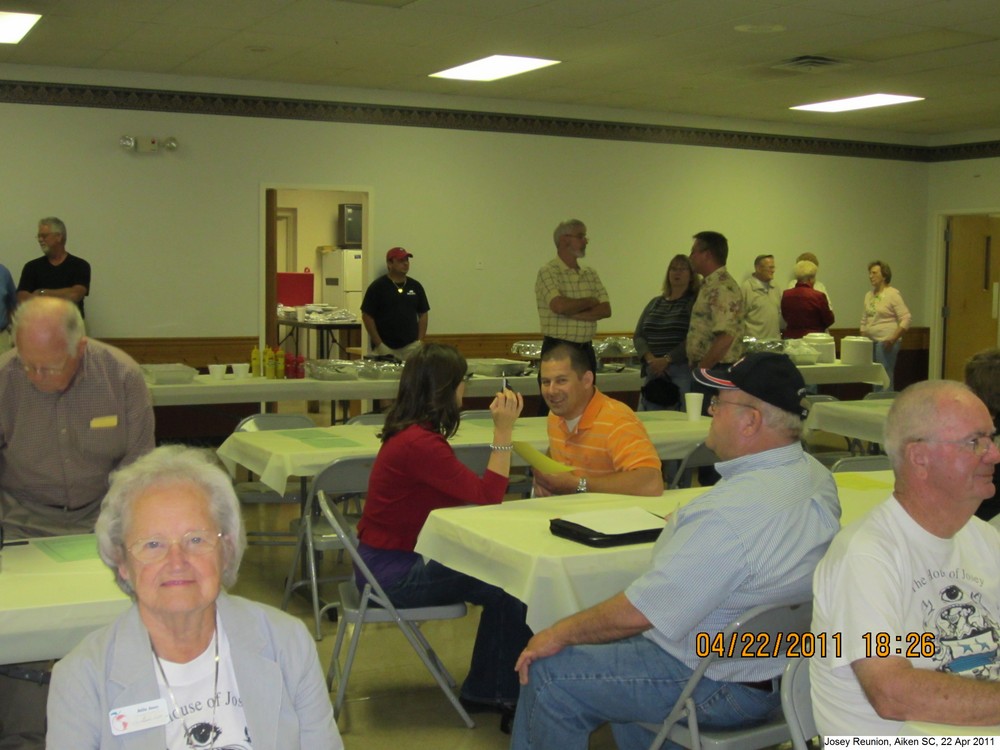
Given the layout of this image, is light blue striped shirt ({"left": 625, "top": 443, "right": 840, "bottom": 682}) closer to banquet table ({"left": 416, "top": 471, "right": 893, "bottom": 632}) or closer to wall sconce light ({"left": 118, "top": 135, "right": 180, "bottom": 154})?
banquet table ({"left": 416, "top": 471, "right": 893, "bottom": 632})

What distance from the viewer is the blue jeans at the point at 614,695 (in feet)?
8.59

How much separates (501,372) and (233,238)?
3.09 m

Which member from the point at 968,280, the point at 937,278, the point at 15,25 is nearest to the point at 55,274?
the point at 15,25

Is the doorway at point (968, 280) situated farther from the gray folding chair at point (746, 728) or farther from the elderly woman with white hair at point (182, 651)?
the elderly woman with white hair at point (182, 651)

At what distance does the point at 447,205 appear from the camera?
10.5 meters

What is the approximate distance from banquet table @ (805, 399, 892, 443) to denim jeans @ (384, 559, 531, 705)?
3.11 m

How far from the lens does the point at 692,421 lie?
5.77m

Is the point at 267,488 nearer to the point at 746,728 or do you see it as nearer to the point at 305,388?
the point at 305,388

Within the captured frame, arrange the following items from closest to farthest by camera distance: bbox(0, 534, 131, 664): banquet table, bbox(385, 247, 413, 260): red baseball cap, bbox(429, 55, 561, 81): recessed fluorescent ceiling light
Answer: bbox(0, 534, 131, 664): banquet table
bbox(429, 55, 561, 81): recessed fluorescent ceiling light
bbox(385, 247, 413, 260): red baseball cap

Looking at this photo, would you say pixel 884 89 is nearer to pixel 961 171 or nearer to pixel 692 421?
pixel 961 171

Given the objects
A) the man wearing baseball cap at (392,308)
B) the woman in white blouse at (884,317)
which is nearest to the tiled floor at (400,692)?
the man wearing baseball cap at (392,308)

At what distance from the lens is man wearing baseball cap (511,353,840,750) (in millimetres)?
2525

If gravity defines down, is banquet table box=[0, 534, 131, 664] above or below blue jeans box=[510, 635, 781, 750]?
above

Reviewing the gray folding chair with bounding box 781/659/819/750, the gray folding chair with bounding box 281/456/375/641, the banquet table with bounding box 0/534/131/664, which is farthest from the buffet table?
the gray folding chair with bounding box 781/659/819/750
